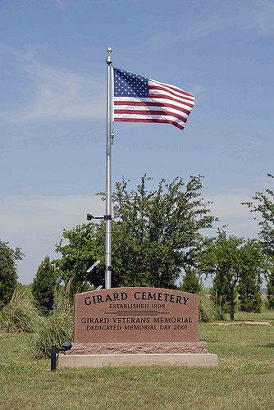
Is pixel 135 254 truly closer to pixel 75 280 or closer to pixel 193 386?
pixel 75 280

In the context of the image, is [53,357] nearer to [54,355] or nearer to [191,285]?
[54,355]

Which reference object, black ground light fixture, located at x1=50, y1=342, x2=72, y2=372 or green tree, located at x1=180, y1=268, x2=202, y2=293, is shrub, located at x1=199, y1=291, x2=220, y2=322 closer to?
green tree, located at x1=180, y1=268, x2=202, y2=293

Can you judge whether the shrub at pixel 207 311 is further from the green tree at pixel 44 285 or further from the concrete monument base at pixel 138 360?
the concrete monument base at pixel 138 360

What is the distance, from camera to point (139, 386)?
39.4ft

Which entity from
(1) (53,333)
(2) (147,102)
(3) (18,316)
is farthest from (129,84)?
(3) (18,316)

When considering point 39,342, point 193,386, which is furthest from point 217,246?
point 193,386

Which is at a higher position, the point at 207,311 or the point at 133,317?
the point at 207,311

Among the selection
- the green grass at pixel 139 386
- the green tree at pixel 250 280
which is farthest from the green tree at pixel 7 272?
the green grass at pixel 139 386

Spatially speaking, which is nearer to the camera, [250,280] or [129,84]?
[129,84]

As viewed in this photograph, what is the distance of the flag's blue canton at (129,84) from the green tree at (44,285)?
19056 mm

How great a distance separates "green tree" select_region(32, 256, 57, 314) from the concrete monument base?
20.3m

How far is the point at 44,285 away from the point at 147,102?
65.1ft

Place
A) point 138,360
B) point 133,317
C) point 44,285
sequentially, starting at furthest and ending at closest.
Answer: point 44,285 < point 133,317 < point 138,360

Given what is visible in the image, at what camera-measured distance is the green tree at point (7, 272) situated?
1439 inches
